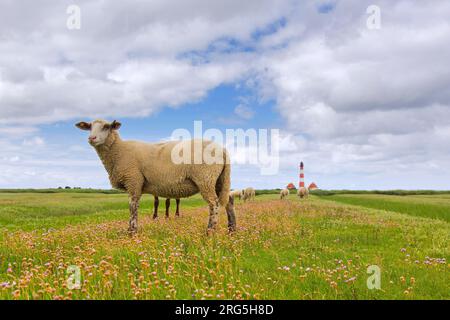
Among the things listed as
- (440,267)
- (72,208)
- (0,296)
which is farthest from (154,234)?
(72,208)

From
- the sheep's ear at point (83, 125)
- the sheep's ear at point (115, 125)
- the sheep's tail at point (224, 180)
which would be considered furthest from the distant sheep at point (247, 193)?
the sheep's ear at point (83, 125)

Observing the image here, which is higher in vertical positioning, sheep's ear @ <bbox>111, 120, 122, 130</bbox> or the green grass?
sheep's ear @ <bbox>111, 120, 122, 130</bbox>

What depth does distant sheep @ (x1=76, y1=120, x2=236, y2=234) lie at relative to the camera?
13.2 meters

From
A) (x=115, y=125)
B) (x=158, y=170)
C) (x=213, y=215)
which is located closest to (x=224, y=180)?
(x=213, y=215)

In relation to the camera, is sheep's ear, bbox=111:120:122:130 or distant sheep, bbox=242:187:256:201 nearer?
sheep's ear, bbox=111:120:122:130

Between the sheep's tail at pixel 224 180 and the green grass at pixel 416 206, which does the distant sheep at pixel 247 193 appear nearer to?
the green grass at pixel 416 206

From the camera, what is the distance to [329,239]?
41.3ft

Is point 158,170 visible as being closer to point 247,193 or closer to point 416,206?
point 416,206

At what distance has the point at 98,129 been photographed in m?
13.4

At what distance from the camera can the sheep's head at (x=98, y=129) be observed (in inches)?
519

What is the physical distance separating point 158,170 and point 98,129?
2661 millimetres

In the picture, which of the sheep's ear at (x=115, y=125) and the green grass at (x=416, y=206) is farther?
the green grass at (x=416, y=206)

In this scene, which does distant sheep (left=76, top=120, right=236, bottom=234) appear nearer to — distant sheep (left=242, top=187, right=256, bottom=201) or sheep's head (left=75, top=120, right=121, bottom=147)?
sheep's head (left=75, top=120, right=121, bottom=147)

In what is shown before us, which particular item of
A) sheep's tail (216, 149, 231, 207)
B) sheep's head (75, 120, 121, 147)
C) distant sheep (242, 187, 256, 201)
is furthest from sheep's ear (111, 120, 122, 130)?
distant sheep (242, 187, 256, 201)
